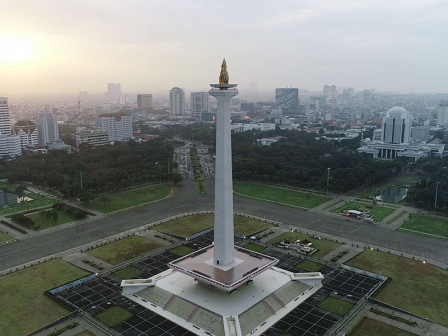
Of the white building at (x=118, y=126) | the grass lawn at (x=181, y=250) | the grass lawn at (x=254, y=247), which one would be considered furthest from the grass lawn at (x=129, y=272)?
the white building at (x=118, y=126)

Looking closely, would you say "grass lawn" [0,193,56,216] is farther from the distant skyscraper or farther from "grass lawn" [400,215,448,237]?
the distant skyscraper

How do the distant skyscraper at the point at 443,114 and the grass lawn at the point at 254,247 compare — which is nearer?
the grass lawn at the point at 254,247

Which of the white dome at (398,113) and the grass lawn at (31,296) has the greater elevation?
the white dome at (398,113)

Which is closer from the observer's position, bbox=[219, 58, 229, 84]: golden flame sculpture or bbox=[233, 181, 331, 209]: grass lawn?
bbox=[219, 58, 229, 84]: golden flame sculpture

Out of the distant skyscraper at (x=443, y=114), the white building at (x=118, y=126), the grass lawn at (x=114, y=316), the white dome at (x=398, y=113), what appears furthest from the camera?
the distant skyscraper at (x=443, y=114)

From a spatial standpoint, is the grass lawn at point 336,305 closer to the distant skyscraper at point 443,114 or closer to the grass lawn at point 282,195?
the grass lawn at point 282,195

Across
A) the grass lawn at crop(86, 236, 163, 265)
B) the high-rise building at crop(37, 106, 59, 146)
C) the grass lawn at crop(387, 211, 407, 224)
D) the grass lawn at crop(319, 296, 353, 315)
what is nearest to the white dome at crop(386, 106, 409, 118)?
the grass lawn at crop(387, 211, 407, 224)
